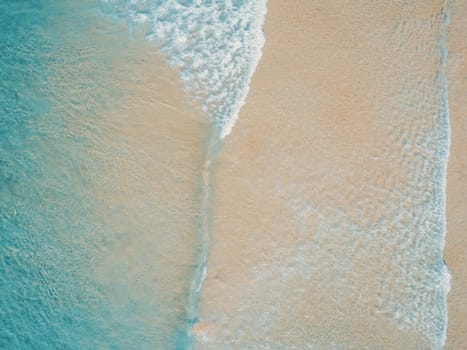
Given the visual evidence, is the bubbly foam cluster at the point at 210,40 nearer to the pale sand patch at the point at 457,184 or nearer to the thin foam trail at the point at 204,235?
the thin foam trail at the point at 204,235

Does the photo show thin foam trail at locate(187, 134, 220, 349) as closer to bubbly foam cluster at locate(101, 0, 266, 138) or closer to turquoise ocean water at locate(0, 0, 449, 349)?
turquoise ocean water at locate(0, 0, 449, 349)

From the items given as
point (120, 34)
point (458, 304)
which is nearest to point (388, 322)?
point (458, 304)

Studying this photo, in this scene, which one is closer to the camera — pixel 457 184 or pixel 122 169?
pixel 122 169

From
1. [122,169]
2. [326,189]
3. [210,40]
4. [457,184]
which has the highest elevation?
[210,40]

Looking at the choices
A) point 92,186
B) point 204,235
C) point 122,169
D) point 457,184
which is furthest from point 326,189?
point 92,186

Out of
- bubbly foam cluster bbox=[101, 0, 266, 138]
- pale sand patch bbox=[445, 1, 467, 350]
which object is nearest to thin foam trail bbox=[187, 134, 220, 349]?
bubbly foam cluster bbox=[101, 0, 266, 138]

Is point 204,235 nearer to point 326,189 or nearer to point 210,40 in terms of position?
point 326,189
